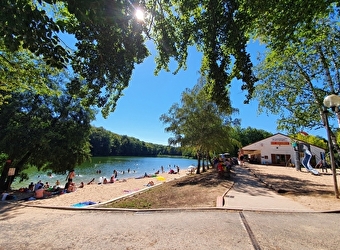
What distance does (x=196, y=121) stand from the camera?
59.6ft

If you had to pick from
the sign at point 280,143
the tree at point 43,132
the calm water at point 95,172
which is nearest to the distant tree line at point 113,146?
the calm water at point 95,172

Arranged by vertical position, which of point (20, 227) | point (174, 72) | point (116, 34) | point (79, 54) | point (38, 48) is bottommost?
point (20, 227)

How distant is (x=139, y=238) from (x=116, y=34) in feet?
16.3

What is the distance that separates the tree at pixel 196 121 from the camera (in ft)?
59.3

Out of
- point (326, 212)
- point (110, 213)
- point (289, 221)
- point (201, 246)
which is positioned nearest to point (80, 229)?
point (110, 213)

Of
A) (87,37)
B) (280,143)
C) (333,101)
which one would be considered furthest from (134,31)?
(280,143)

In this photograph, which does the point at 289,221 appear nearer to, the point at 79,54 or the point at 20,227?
the point at 79,54

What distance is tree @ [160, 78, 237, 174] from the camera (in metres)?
18.1

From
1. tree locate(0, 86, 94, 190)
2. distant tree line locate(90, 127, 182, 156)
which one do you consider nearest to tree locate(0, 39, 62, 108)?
tree locate(0, 86, 94, 190)

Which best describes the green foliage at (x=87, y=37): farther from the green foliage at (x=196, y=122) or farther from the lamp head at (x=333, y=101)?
the green foliage at (x=196, y=122)

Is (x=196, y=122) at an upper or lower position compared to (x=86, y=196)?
upper

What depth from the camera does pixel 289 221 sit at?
477cm

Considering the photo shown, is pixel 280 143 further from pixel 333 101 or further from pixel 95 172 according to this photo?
pixel 95 172

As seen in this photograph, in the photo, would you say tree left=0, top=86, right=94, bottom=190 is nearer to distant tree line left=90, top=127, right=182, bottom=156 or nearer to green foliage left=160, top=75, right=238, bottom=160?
green foliage left=160, top=75, right=238, bottom=160
